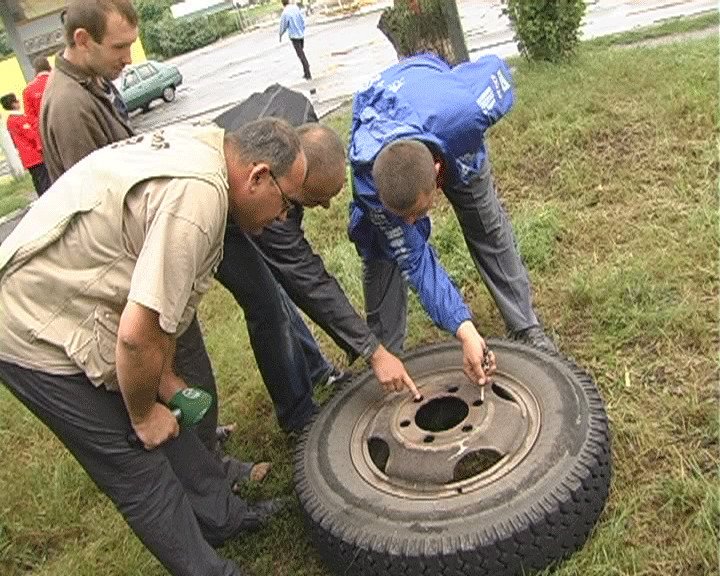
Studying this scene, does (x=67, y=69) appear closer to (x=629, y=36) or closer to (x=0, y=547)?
(x=0, y=547)

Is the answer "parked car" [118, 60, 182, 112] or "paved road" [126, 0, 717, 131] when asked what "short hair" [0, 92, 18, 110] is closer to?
"paved road" [126, 0, 717, 131]

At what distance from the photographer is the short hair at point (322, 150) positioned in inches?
94.5

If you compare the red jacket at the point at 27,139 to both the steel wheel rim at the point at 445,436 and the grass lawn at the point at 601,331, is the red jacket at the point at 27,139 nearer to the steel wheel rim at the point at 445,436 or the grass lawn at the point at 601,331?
the grass lawn at the point at 601,331

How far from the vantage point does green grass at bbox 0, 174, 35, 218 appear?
1069 cm

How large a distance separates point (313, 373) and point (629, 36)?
7553 mm

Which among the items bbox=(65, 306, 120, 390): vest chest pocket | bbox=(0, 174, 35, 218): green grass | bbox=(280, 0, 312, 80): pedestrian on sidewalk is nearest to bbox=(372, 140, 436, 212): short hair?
bbox=(65, 306, 120, 390): vest chest pocket

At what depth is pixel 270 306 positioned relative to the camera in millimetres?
3000

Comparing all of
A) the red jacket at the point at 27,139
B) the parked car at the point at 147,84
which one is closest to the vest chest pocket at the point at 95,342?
the red jacket at the point at 27,139

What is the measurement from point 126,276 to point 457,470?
117 cm

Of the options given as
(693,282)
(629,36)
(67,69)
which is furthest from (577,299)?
(629,36)

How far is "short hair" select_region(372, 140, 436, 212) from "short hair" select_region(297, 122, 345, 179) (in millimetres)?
132

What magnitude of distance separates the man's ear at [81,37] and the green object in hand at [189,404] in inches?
50.2

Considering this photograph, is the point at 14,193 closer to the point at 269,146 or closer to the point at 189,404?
the point at 189,404

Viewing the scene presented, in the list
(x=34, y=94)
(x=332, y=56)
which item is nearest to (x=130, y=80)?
(x=332, y=56)
